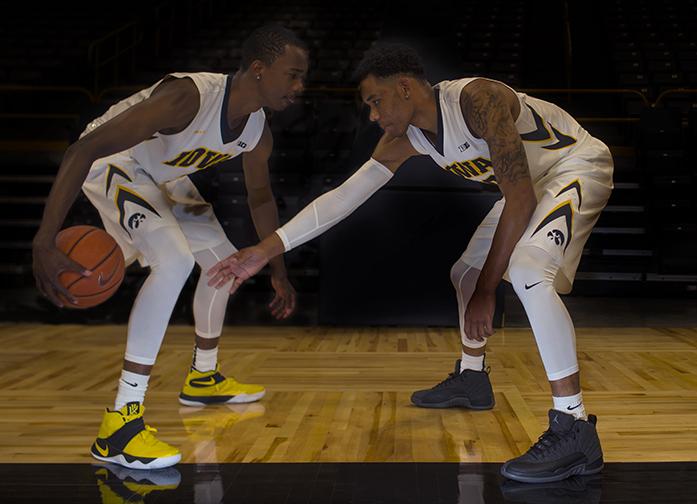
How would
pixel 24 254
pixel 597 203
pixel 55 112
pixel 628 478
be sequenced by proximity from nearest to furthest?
pixel 628 478 → pixel 597 203 → pixel 24 254 → pixel 55 112

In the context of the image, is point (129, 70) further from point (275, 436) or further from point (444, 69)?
point (275, 436)

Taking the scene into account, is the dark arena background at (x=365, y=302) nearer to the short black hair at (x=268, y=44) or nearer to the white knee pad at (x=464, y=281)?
the white knee pad at (x=464, y=281)

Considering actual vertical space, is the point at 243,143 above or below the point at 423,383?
above

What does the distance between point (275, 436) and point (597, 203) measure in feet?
4.16

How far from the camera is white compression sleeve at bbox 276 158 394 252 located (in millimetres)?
2648

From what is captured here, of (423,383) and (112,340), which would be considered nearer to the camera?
(423,383)

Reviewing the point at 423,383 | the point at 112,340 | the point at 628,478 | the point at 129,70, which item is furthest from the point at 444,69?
the point at 628,478

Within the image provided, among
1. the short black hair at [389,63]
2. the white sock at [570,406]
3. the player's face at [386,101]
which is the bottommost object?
the white sock at [570,406]

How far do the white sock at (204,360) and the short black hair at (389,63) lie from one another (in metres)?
1.26

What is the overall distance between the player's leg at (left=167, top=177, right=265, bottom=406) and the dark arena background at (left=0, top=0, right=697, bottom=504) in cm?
8

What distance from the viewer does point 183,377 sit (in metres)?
3.74

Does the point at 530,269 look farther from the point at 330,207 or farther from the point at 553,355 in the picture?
the point at 330,207

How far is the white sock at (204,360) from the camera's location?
3.24 m

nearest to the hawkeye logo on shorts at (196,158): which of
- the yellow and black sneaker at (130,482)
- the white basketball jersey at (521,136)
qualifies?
the white basketball jersey at (521,136)
